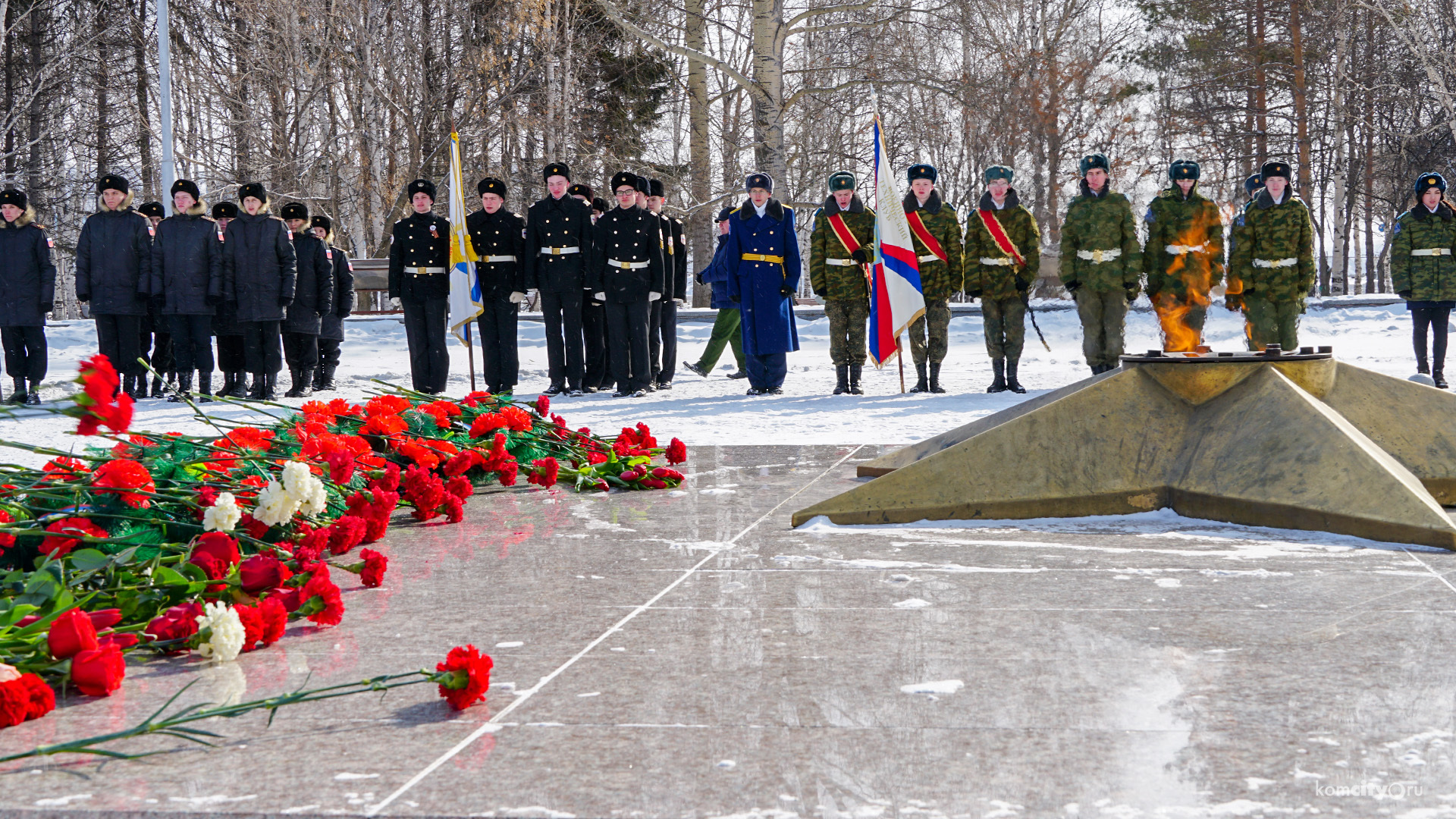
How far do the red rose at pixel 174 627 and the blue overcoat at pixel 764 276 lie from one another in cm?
873

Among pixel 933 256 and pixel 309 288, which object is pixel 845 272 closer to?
pixel 933 256

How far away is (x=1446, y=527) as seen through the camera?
3.44 m

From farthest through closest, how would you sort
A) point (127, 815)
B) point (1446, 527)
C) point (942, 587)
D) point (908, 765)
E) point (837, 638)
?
point (1446, 527), point (942, 587), point (837, 638), point (908, 765), point (127, 815)

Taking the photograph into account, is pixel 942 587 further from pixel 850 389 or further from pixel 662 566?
pixel 850 389

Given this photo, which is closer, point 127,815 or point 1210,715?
point 127,815

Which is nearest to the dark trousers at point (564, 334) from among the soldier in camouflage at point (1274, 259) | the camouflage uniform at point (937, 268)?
the camouflage uniform at point (937, 268)

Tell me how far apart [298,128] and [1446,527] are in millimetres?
24224

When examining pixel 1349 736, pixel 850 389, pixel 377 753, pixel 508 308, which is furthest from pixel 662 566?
pixel 508 308

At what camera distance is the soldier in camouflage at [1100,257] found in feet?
33.2

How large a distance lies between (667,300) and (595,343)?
869 mm

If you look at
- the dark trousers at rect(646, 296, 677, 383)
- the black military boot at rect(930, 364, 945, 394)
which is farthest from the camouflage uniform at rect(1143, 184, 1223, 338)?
the dark trousers at rect(646, 296, 677, 383)

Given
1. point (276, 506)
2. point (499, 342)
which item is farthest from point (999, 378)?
point (276, 506)

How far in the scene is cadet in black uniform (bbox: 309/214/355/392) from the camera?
12.6m

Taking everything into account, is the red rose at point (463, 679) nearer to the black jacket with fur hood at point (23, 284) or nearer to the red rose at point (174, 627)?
Result: the red rose at point (174, 627)
